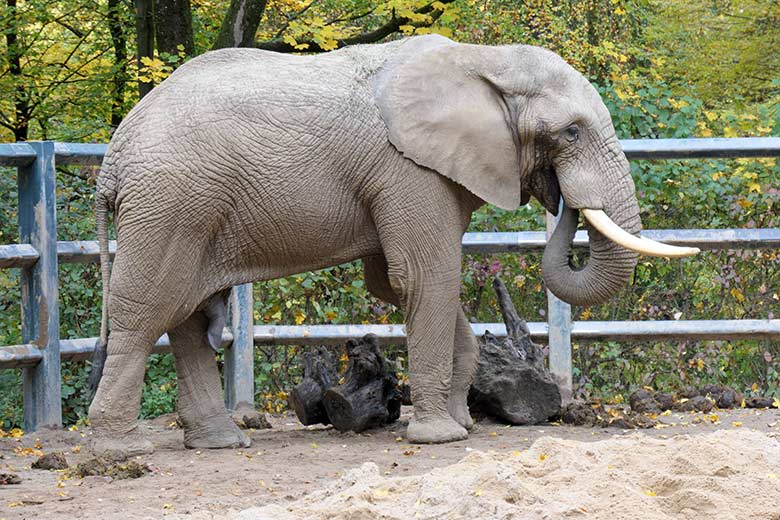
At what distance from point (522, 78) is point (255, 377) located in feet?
10.5

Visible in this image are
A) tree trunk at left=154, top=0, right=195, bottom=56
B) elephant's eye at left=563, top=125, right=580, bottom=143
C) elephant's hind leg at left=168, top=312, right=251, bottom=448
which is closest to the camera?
elephant's eye at left=563, top=125, right=580, bottom=143

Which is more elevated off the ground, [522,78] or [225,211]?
[522,78]

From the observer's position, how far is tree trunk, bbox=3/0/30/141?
1310 centimetres

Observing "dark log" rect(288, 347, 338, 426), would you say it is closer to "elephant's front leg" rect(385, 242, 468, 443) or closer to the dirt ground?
the dirt ground

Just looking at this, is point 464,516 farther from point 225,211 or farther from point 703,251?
point 703,251

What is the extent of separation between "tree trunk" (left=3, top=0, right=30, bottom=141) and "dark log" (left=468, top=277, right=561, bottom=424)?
7519mm

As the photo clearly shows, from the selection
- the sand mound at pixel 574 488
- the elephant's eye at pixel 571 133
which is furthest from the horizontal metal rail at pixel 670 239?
the sand mound at pixel 574 488

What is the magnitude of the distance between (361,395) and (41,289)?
2017mm

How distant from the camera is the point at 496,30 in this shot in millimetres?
15734

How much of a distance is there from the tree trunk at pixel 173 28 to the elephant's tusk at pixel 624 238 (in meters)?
5.59

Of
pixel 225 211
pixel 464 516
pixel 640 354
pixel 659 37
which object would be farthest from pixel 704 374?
pixel 659 37

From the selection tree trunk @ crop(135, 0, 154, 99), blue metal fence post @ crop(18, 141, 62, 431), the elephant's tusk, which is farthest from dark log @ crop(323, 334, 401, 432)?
tree trunk @ crop(135, 0, 154, 99)

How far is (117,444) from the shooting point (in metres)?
6.40

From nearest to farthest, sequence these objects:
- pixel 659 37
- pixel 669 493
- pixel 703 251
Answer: pixel 669 493
pixel 703 251
pixel 659 37
